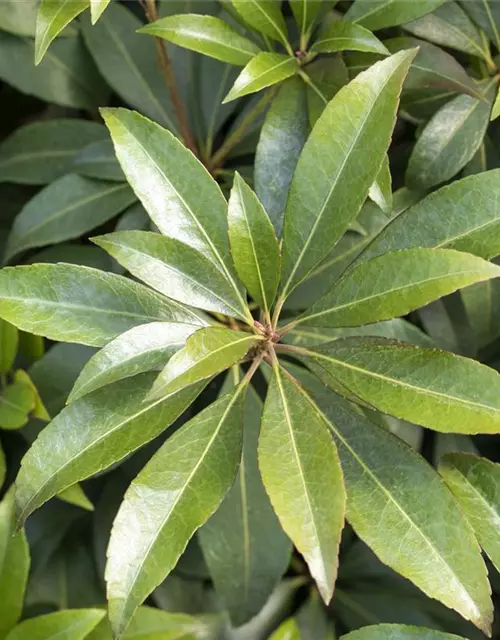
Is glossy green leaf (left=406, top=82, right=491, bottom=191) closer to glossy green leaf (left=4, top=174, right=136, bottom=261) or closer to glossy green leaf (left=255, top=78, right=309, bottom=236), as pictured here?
glossy green leaf (left=255, top=78, right=309, bottom=236)

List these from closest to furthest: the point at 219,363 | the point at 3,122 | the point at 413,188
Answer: the point at 219,363
the point at 413,188
the point at 3,122

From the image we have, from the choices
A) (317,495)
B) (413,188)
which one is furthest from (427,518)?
(413,188)

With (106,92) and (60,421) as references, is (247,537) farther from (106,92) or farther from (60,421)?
(106,92)

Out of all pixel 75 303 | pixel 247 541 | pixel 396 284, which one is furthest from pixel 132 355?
pixel 247 541

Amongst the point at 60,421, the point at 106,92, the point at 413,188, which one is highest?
the point at 106,92

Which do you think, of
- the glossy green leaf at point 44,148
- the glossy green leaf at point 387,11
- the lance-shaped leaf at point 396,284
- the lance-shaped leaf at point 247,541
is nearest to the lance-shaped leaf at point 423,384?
the lance-shaped leaf at point 396,284

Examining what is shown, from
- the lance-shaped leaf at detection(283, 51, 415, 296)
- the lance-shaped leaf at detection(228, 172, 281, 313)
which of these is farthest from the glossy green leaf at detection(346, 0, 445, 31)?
the lance-shaped leaf at detection(228, 172, 281, 313)

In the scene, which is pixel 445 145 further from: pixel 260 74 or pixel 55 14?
pixel 55 14
